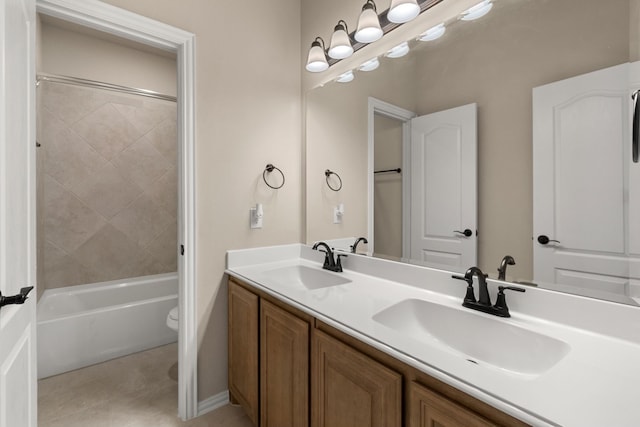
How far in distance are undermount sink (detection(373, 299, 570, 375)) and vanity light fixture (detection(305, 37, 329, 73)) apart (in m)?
1.43

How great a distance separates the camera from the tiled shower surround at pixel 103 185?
2.42 metres

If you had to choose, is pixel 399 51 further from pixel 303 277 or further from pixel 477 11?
pixel 303 277

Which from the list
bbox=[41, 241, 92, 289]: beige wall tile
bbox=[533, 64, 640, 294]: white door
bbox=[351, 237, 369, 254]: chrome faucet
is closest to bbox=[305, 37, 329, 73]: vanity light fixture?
bbox=[351, 237, 369, 254]: chrome faucet

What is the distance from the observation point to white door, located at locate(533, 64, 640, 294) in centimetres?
87

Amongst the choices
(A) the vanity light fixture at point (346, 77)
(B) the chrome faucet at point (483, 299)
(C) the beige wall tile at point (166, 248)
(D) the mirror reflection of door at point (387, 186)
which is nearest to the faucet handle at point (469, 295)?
(B) the chrome faucet at point (483, 299)

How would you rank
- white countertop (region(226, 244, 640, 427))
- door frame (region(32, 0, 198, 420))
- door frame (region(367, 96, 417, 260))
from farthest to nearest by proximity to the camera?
door frame (region(32, 0, 198, 420)) → door frame (region(367, 96, 417, 260)) → white countertop (region(226, 244, 640, 427))

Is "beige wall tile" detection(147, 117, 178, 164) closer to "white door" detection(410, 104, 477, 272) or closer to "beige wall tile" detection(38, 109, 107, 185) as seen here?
"beige wall tile" detection(38, 109, 107, 185)

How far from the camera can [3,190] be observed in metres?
0.75

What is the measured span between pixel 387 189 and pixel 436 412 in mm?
1042

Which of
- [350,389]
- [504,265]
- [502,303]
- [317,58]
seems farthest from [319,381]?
[317,58]

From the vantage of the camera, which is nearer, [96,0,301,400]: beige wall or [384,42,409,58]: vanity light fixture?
[384,42,409,58]: vanity light fixture

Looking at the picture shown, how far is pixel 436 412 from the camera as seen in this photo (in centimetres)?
68

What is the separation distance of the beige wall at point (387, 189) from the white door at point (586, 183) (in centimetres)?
58

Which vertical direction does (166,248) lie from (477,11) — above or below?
below
